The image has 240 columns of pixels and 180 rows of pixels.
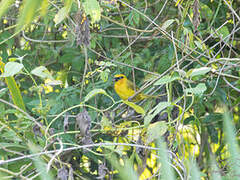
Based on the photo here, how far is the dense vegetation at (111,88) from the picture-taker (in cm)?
175

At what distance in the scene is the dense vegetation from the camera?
1753 millimetres

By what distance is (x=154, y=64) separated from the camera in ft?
10.3

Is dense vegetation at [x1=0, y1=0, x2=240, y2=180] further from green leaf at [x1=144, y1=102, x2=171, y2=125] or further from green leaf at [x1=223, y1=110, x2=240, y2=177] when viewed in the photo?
green leaf at [x1=223, y1=110, x2=240, y2=177]

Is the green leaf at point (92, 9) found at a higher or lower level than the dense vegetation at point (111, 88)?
higher

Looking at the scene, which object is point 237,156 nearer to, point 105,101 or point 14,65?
point 14,65

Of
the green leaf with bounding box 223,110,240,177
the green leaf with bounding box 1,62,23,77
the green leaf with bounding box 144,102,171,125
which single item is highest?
the green leaf with bounding box 1,62,23,77

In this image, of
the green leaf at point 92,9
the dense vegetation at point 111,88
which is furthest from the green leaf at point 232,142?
the green leaf at point 92,9

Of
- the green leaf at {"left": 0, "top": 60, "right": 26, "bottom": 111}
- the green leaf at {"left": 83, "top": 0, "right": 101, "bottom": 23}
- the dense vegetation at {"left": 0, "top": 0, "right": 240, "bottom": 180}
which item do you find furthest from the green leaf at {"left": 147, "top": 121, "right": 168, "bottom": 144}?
the green leaf at {"left": 0, "top": 60, "right": 26, "bottom": 111}

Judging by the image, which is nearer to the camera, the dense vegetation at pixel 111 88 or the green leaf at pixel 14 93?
the dense vegetation at pixel 111 88

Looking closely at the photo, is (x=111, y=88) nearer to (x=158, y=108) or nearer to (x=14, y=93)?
(x=14, y=93)

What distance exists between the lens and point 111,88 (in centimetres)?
320

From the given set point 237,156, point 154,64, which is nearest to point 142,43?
point 154,64

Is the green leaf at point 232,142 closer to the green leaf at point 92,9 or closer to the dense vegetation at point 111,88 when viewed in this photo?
the dense vegetation at point 111,88

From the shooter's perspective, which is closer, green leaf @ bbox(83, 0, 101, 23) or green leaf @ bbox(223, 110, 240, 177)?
green leaf @ bbox(223, 110, 240, 177)
